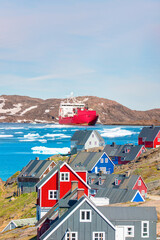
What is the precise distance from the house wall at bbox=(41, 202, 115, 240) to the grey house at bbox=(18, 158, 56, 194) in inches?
1016

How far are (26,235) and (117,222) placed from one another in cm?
806

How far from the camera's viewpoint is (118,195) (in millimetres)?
34688

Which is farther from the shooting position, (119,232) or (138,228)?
(138,228)

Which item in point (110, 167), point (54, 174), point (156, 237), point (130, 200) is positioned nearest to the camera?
point (156, 237)

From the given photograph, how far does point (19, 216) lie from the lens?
3675 centimetres

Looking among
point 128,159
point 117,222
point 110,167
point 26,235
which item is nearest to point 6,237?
point 26,235

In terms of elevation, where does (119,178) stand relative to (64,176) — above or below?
above

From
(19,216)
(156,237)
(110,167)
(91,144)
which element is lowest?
(156,237)

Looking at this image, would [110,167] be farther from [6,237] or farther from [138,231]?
[138,231]

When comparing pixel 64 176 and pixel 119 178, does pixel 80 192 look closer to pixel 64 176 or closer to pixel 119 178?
pixel 64 176

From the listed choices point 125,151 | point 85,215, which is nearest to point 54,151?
point 125,151

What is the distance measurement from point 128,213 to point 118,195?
14.4 metres

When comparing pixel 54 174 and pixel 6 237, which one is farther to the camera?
pixel 54 174

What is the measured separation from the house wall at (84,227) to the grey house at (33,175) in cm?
2581
